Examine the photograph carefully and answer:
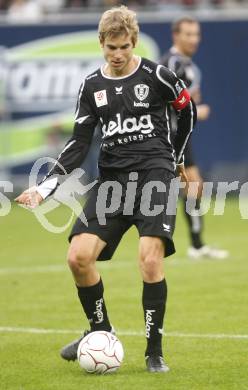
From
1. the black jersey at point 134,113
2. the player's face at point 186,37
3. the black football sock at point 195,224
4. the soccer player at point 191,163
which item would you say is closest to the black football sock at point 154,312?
the black jersey at point 134,113

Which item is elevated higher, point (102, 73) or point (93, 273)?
point (102, 73)

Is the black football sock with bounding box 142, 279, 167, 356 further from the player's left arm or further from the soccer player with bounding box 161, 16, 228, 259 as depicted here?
the soccer player with bounding box 161, 16, 228, 259

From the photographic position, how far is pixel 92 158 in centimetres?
2086

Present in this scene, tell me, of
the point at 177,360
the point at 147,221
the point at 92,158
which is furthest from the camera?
the point at 92,158

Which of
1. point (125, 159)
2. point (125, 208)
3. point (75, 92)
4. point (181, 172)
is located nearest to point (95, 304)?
point (125, 208)

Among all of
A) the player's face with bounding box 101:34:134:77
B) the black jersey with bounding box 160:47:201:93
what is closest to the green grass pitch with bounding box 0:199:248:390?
the player's face with bounding box 101:34:134:77

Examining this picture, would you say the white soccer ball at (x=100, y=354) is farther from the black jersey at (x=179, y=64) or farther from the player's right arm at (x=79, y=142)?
the black jersey at (x=179, y=64)

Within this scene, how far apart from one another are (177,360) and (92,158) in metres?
13.1

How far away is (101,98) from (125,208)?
78 cm

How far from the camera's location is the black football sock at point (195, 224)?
1359 centimetres

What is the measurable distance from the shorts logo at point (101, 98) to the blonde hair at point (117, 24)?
1.20ft

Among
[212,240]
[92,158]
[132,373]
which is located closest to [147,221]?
[132,373]

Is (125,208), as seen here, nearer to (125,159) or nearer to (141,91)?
(125,159)

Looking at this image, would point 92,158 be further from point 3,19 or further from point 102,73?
point 102,73
